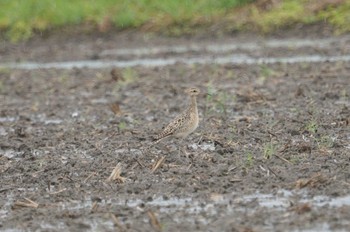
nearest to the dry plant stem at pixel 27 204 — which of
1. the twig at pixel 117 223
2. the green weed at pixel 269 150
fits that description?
the twig at pixel 117 223

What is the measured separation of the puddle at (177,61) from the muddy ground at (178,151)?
533 mm

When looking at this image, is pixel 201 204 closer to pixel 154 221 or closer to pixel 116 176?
pixel 154 221

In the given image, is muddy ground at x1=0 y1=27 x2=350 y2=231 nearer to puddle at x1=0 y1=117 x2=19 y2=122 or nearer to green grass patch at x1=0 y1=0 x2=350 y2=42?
puddle at x1=0 y1=117 x2=19 y2=122

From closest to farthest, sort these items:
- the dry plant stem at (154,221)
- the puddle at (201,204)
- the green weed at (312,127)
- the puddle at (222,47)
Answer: the dry plant stem at (154,221), the puddle at (201,204), the green weed at (312,127), the puddle at (222,47)

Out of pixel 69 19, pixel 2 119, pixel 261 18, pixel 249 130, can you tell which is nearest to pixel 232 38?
pixel 261 18

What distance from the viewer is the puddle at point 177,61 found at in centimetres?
2020

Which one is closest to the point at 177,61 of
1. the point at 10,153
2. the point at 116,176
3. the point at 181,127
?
the point at 10,153

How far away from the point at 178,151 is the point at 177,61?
9553mm

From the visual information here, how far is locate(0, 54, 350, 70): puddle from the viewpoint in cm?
2020

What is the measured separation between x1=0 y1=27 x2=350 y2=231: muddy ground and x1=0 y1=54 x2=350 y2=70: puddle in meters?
0.53

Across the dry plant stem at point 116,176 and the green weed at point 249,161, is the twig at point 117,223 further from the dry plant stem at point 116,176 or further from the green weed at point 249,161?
the green weed at point 249,161

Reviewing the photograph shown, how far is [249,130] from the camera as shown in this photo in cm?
1331

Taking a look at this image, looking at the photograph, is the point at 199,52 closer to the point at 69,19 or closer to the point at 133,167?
the point at 69,19

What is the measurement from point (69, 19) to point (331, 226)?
1889 cm
